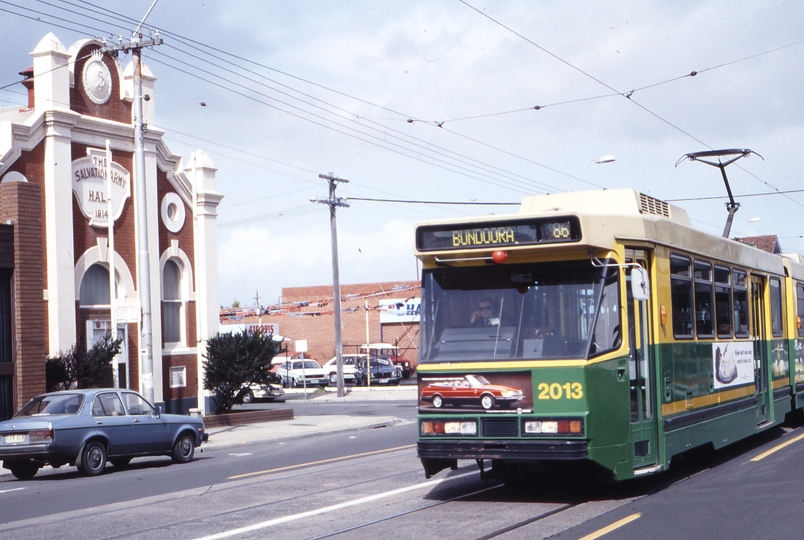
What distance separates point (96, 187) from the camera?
2667 cm

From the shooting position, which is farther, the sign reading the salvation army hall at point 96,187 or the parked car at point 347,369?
the parked car at point 347,369

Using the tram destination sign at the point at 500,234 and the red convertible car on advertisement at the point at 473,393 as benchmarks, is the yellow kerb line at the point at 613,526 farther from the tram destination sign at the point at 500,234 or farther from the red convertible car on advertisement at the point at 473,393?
the tram destination sign at the point at 500,234

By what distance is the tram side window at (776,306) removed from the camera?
16219 mm

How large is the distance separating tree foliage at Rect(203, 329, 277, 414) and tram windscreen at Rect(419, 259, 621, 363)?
18.9 metres

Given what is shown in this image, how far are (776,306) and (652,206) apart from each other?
5.74m

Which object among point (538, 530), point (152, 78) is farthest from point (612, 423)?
point (152, 78)

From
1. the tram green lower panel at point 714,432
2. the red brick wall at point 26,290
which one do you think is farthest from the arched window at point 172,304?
the tram green lower panel at point 714,432

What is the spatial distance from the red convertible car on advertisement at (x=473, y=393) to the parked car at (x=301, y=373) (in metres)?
44.8

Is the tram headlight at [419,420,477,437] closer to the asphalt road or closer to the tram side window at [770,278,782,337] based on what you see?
the asphalt road

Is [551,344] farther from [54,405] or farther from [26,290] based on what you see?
[26,290]

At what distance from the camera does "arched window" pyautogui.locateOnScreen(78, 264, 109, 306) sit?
26375 millimetres

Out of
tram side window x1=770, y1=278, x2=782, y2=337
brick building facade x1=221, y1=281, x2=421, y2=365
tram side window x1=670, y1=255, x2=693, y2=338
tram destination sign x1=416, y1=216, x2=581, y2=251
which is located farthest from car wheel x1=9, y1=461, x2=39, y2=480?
brick building facade x1=221, y1=281, x2=421, y2=365

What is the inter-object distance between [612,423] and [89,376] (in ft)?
56.6

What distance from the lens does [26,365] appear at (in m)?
22.0
